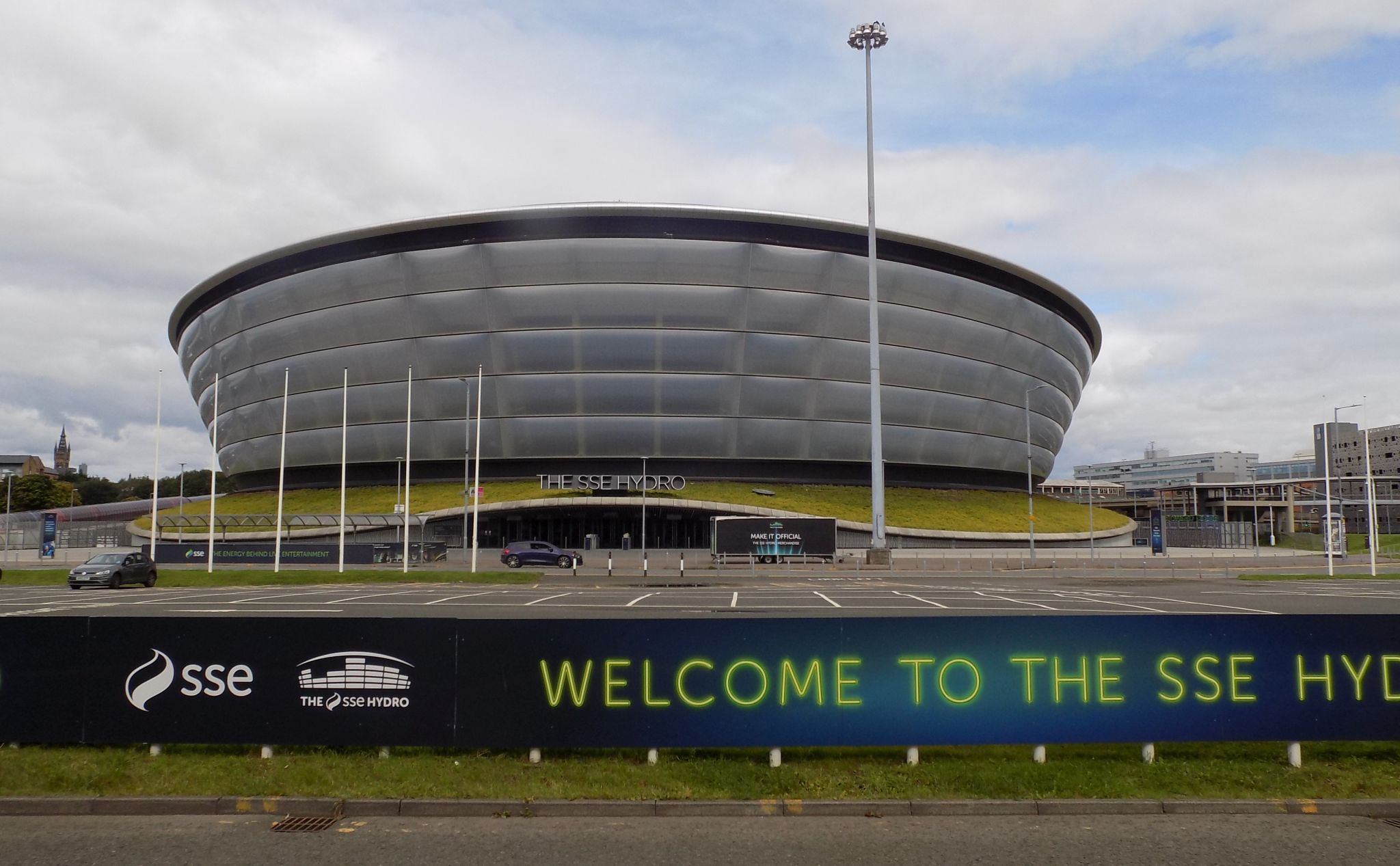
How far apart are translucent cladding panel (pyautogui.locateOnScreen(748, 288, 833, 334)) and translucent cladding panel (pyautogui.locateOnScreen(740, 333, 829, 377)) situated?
0.58m

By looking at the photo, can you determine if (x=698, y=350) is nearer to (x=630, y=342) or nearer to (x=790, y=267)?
(x=630, y=342)

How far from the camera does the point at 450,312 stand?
57.6 m

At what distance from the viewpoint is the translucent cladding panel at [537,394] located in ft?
188

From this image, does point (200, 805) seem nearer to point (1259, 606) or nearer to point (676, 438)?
point (1259, 606)

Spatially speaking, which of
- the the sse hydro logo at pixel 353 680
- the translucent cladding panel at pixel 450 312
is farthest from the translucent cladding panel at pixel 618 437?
the the sse hydro logo at pixel 353 680

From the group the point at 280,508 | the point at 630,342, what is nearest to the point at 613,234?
the point at 630,342

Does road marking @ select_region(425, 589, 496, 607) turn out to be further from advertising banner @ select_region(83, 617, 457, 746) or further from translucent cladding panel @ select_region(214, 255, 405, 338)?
translucent cladding panel @ select_region(214, 255, 405, 338)

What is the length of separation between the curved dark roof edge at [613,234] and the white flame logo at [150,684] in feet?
163

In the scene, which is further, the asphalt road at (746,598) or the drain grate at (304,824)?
the asphalt road at (746,598)

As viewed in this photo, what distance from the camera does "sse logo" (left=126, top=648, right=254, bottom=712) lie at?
8.41 m

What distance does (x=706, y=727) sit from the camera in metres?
8.08

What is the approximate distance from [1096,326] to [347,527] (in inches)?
2726

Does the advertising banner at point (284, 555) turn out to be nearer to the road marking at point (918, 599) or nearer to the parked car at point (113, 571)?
the parked car at point (113, 571)

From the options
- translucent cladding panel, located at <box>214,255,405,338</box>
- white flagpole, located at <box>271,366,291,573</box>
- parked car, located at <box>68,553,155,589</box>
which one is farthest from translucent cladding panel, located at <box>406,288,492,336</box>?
parked car, located at <box>68,553,155,589</box>
